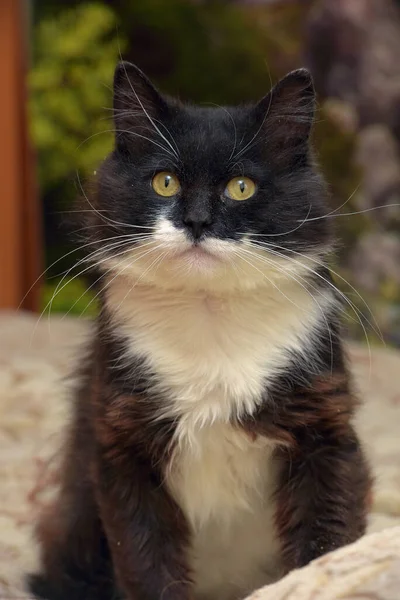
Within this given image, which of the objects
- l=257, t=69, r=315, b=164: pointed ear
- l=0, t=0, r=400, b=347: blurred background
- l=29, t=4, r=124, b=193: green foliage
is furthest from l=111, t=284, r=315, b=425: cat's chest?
l=29, t=4, r=124, b=193: green foliage

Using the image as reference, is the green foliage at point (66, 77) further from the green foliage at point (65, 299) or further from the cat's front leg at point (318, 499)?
the cat's front leg at point (318, 499)

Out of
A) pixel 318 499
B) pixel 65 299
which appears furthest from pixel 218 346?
pixel 65 299

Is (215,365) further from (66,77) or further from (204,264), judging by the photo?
(66,77)

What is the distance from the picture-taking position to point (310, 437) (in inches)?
51.7

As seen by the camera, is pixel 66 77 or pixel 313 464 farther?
pixel 66 77

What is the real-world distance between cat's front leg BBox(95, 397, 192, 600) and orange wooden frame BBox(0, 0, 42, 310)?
96.3 inches

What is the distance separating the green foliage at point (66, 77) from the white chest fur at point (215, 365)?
233 cm

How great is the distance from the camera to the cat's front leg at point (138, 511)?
1.32 m

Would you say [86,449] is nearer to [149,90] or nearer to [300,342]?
[300,342]

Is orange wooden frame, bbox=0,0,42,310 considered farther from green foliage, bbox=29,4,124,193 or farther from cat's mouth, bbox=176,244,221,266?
cat's mouth, bbox=176,244,221,266

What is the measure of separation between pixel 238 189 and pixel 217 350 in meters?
0.24

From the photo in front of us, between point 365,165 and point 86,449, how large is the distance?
238 cm

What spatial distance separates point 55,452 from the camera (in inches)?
77.9

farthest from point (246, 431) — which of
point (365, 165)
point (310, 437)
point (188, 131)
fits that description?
point (365, 165)
